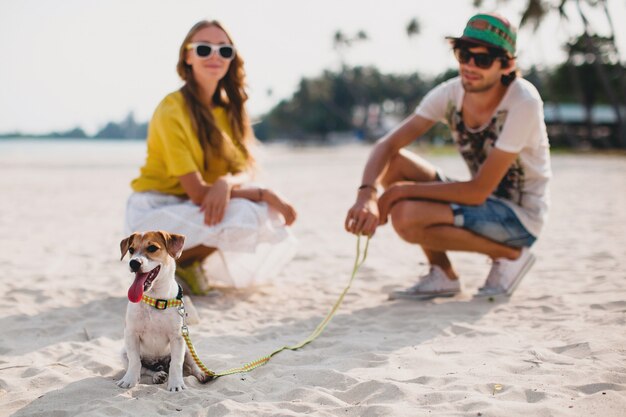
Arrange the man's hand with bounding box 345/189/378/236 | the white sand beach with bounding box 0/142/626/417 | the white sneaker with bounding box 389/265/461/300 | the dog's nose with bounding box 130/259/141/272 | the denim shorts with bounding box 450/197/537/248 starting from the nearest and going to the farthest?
1. the dog's nose with bounding box 130/259/141/272
2. the white sand beach with bounding box 0/142/626/417
3. the man's hand with bounding box 345/189/378/236
4. the denim shorts with bounding box 450/197/537/248
5. the white sneaker with bounding box 389/265/461/300

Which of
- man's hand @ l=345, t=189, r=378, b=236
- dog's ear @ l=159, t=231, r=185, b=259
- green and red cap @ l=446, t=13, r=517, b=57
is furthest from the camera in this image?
green and red cap @ l=446, t=13, r=517, b=57

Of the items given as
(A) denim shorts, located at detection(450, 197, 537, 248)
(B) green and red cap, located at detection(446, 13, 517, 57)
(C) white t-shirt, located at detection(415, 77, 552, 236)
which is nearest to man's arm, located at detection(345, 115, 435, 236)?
(C) white t-shirt, located at detection(415, 77, 552, 236)

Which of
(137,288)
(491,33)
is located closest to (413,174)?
(491,33)

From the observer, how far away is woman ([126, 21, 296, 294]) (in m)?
4.55

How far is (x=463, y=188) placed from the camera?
14.6 ft

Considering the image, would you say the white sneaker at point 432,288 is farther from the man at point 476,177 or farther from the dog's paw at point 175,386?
the dog's paw at point 175,386

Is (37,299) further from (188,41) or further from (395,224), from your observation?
(395,224)

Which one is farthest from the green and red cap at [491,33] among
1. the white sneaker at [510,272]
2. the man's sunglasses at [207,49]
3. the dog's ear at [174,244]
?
the dog's ear at [174,244]

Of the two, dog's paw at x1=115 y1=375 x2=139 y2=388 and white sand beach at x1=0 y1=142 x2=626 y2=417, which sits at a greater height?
dog's paw at x1=115 y1=375 x2=139 y2=388

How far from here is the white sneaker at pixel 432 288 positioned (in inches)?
191

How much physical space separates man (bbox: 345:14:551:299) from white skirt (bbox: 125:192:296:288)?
2.47 feet

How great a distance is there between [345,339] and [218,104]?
7.81 feet

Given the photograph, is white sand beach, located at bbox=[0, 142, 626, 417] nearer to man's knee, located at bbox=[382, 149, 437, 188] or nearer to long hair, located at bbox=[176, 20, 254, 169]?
long hair, located at bbox=[176, 20, 254, 169]

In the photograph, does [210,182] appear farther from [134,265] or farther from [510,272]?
[510,272]
